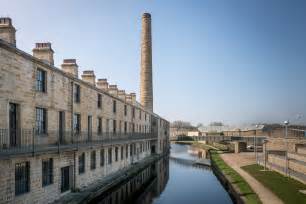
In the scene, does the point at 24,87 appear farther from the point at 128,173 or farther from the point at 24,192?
the point at 128,173

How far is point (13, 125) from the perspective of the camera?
14414 mm

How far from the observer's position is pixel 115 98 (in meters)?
30.2

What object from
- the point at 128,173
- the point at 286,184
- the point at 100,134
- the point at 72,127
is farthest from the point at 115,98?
the point at 286,184

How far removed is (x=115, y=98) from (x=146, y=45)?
106ft

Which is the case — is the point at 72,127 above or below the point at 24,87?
below

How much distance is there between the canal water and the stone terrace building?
231cm

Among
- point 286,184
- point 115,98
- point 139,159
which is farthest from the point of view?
point 139,159

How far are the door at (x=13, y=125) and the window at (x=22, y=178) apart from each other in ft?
3.48

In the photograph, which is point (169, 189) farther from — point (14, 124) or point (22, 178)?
point (14, 124)

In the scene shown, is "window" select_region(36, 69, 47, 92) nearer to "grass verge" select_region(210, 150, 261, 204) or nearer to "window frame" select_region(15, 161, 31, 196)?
"window frame" select_region(15, 161, 31, 196)

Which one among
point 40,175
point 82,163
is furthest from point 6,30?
point 82,163

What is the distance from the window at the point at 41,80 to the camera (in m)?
16.5

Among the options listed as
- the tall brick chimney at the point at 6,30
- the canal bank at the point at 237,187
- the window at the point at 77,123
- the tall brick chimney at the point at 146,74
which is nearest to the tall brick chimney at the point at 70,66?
the window at the point at 77,123

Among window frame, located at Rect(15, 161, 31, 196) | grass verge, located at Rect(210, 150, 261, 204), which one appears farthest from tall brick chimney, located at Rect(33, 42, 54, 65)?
grass verge, located at Rect(210, 150, 261, 204)
